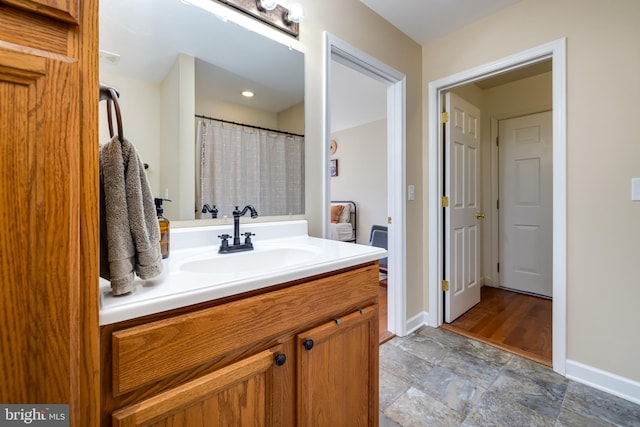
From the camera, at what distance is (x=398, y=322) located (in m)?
2.09

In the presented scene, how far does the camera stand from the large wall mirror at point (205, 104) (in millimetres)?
991

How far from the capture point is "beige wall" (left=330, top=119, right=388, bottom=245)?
454 cm

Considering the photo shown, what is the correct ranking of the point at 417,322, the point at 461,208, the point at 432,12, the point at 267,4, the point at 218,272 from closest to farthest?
the point at 218,272 < the point at 267,4 < the point at 432,12 < the point at 417,322 < the point at 461,208

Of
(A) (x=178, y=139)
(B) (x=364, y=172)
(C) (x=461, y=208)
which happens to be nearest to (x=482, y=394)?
(C) (x=461, y=208)

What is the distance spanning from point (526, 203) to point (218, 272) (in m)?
3.31

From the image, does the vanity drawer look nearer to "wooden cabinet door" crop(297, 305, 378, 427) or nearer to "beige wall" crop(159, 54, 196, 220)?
"wooden cabinet door" crop(297, 305, 378, 427)

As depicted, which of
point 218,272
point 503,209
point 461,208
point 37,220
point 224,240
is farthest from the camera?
point 503,209

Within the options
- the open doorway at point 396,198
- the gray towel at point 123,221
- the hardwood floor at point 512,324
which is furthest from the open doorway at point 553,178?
the gray towel at point 123,221

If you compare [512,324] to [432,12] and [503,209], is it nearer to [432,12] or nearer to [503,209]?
[503,209]

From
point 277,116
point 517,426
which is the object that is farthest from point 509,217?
point 277,116

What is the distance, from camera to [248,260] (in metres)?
1.09

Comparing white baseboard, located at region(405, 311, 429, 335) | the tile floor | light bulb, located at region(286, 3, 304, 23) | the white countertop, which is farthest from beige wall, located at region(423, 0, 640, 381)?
light bulb, located at region(286, 3, 304, 23)

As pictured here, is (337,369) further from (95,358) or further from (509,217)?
(509,217)

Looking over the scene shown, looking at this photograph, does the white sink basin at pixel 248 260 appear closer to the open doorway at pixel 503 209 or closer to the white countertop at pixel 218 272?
the white countertop at pixel 218 272
